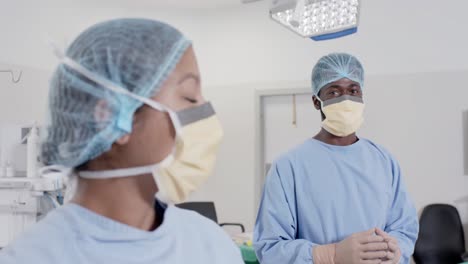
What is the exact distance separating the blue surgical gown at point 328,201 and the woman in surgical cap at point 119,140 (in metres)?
0.66

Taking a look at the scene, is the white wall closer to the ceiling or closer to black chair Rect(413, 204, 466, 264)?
the ceiling

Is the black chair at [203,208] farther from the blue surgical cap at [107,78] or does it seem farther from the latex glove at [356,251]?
the blue surgical cap at [107,78]

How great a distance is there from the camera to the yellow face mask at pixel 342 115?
1.57m

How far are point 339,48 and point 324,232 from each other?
2665 mm

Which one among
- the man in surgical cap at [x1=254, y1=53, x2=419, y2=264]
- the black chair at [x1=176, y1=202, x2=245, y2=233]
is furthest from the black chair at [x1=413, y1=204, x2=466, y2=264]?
the man in surgical cap at [x1=254, y1=53, x2=419, y2=264]

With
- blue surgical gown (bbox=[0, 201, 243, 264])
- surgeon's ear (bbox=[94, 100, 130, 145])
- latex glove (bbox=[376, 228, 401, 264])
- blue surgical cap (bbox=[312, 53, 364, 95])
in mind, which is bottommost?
latex glove (bbox=[376, 228, 401, 264])

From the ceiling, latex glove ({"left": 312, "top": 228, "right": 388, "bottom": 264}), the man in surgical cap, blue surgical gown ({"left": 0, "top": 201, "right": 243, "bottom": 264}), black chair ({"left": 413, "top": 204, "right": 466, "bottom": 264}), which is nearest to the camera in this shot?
blue surgical gown ({"left": 0, "top": 201, "right": 243, "bottom": 264})

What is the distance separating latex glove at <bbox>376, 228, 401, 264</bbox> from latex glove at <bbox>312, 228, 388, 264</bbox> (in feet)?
0.04

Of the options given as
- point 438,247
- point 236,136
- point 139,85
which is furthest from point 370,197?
point 236,136

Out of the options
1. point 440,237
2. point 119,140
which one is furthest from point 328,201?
point 440,237

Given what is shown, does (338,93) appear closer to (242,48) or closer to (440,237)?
(440,237)

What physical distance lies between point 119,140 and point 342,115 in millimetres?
971

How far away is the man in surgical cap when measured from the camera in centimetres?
144

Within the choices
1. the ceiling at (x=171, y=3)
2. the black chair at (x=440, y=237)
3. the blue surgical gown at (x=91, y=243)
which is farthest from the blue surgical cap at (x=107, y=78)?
the ceiling at (x=171, y=3)
